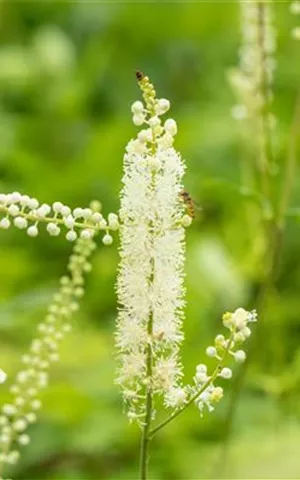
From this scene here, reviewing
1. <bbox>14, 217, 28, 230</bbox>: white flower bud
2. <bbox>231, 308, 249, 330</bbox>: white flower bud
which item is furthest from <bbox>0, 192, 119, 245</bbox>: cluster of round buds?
<bbox>231, 308, 249, 330</bbox>: white flower bud

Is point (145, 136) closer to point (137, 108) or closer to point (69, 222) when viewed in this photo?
point (137, 108)

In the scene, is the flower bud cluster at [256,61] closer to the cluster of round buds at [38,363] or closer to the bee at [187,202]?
the cluster of round buds at [38,363]

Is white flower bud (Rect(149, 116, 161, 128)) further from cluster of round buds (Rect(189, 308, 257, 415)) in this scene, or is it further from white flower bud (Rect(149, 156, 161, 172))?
cluster of round buds (Rect(189, 308, 257, 415))

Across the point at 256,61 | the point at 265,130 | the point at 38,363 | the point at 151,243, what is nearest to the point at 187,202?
the point at 151,243

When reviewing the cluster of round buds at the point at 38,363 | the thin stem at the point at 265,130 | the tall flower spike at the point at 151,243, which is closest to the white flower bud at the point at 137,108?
the tall flower spike at the point at 151,243

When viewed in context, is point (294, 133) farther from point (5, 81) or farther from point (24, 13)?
point (24, 13)

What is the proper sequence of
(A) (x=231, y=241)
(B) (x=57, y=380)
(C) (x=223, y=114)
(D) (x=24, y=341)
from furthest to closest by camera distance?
(C) (x=223, y=114) → (A) (x=231, y=241) → (D) (x=24, y=341) → (B) (x=57, y=380)

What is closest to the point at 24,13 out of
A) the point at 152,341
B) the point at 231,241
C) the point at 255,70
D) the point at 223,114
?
the point at 223,114
